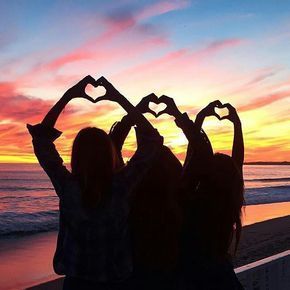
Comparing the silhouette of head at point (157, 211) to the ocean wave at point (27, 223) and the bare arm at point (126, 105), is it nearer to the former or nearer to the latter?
the bare arm at point (126, 105)

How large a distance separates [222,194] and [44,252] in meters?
11.5

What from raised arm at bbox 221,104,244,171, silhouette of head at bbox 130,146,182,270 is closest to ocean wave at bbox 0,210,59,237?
raised arm at bbox 221,104,244,171

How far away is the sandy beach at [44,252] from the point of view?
10.1 metres

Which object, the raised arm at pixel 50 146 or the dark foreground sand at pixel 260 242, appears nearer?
the raised arm at pixel 50 146

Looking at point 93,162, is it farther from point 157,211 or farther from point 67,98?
point 157,211

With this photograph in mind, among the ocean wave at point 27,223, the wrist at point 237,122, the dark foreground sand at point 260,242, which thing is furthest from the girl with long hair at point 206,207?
the ocean wave at point 27,223

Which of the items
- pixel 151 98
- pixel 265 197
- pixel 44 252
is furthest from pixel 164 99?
pixel 265 197

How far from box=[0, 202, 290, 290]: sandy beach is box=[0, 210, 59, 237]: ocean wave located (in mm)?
1492

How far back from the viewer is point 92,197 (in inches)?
94.9

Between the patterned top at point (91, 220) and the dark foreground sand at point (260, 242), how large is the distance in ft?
23.1

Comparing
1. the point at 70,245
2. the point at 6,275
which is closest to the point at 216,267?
the point at 70,245

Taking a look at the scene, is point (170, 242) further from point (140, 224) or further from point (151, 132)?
point (151, 132)

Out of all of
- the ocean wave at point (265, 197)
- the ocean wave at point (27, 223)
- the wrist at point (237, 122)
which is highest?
the wrist at point (237, 122)

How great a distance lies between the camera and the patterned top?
2438mm
